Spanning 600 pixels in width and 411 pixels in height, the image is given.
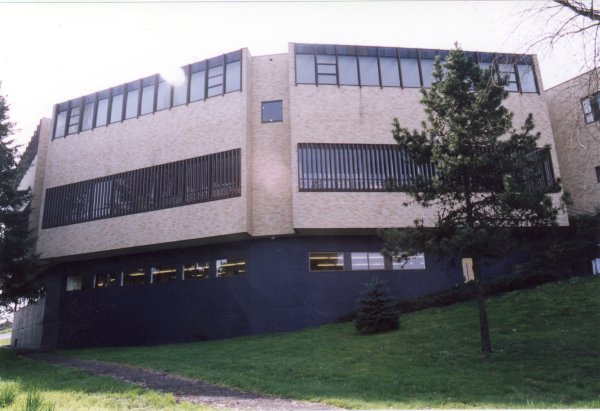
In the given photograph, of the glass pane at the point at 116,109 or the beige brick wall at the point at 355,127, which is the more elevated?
the glass pane at the point at 116,109

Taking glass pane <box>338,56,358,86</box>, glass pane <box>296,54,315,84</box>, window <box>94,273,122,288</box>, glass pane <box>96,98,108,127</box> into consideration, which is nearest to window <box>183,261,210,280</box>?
window <box>94,273,122,288</box>

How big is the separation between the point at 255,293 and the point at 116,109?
14541mm

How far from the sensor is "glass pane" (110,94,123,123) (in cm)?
2761

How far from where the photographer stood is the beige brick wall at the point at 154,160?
23.1 m

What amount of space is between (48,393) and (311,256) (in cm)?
1536

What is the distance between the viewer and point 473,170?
13.4m

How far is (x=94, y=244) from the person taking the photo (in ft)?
84.4

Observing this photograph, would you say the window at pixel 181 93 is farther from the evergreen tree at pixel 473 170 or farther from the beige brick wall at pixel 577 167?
the beige brick wall at pixel 577 167

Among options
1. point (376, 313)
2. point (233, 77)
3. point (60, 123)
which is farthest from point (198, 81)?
point (376, 313)

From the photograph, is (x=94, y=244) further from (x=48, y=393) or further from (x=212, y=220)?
(x=48, y=393)

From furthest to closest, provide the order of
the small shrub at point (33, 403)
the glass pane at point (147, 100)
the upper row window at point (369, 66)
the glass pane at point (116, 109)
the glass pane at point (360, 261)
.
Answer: the glass pane at point (116, 109) < the glass pane at point (147, 100) < the upper row window at point (369, 66) < the glass pane at point (360, 261) < the small shrub at point (33, 403)

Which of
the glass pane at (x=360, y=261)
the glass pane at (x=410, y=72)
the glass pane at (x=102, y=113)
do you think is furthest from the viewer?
the glass pane at (x=102, y=113)

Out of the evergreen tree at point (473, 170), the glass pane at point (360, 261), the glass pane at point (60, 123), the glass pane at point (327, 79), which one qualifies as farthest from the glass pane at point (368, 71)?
the glass pane at point (60, 123)

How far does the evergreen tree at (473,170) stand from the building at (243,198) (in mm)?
8934
